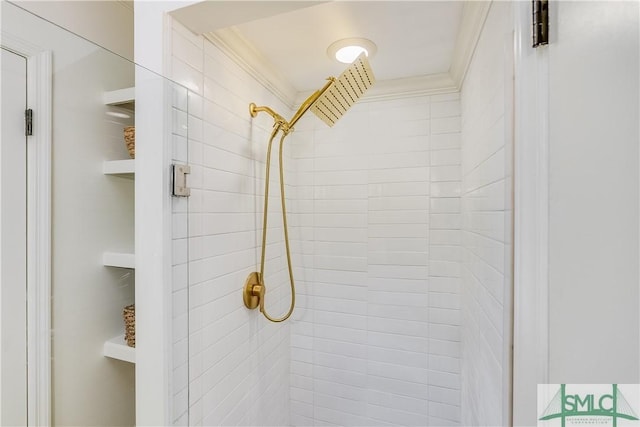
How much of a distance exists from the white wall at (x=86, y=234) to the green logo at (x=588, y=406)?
1186mm

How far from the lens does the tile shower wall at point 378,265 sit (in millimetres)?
1690

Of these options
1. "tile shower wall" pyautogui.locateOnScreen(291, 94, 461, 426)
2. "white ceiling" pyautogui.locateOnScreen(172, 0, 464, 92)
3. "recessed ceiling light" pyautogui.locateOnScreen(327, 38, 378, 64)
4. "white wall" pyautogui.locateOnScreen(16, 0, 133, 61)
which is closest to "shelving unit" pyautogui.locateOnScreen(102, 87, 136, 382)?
"white ceiling" pyautogui.locateOnScreen(172, 0, 464, 92)

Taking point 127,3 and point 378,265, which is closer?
point 127,3

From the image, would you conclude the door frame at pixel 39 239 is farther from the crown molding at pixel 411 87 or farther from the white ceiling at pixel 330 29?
the crown molding at pixel 411 87

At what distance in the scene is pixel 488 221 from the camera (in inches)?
39.1

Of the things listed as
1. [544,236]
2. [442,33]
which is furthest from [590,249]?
[442,33]

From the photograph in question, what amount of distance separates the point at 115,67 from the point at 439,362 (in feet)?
6.48

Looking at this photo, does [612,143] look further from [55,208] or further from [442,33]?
[55,208]

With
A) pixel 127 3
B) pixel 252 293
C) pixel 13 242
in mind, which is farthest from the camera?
pixel 252 293

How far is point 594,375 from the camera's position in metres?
0.57

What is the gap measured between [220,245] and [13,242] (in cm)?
61

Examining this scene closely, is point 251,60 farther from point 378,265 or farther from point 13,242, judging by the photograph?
point 378,265

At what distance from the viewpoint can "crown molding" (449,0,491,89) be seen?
1.04 metres

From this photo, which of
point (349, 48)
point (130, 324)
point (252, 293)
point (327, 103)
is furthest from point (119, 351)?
point (349, 48)
